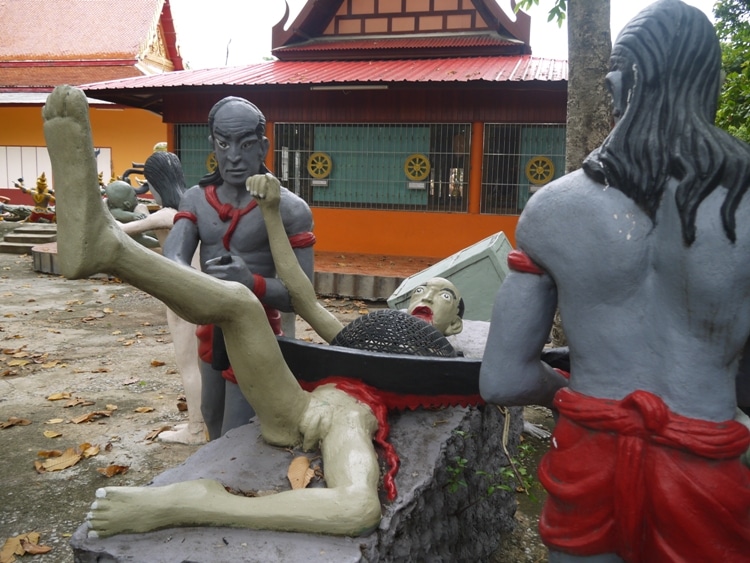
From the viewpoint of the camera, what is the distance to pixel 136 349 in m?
6.00

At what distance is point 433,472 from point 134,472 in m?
2.05

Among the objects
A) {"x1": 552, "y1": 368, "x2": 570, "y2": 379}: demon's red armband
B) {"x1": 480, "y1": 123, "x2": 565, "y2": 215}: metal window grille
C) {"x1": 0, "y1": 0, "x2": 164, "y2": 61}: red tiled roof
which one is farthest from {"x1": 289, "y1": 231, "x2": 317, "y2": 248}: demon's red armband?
{"x1": 0, "y1": 0, "x2": 164, "y2": 61}: red tiled roof

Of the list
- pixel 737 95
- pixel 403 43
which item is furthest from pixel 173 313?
pixel 403 43

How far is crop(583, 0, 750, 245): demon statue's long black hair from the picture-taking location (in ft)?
4.19

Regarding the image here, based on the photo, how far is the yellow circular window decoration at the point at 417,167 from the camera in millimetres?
9602

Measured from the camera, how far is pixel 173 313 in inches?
144

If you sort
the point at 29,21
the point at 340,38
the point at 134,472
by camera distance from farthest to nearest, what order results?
the point at 29,21 → the point at 340,38 → the point at 134,472

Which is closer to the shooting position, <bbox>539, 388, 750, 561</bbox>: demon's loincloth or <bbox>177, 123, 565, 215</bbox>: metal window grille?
<bbox>539, 388, 750, 561</bbox>: demon's loincloth

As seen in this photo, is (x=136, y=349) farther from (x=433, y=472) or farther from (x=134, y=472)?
(x=433, y=472)

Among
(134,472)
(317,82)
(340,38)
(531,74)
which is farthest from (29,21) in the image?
(134,472)

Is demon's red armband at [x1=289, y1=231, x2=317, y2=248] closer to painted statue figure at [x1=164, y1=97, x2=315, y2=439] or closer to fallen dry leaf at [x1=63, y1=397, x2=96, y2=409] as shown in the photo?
painted statue figure at [x1=164, y1=97, x2=315, y2=439]

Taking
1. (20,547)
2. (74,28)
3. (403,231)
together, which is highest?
(74,28)

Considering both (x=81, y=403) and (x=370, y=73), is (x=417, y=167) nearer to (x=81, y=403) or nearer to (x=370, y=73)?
(x=370, y=73)

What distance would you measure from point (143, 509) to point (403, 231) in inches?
334
